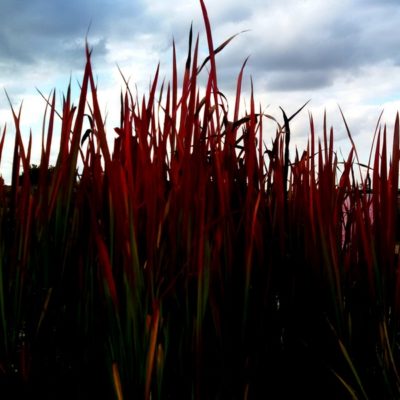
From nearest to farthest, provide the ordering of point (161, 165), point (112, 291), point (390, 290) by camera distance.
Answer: point (112, 291) < point (161, 165) < point (390, 290)

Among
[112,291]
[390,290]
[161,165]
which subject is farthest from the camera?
[390,290]

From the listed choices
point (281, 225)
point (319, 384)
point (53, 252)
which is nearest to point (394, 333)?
point (319, 384)

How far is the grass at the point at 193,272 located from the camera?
1.28 m

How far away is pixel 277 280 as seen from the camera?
4.94 feet

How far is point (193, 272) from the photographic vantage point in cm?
130

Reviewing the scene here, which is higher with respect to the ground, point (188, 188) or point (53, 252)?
point (188, 188)

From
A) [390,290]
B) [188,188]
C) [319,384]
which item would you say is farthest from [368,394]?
[188,188]

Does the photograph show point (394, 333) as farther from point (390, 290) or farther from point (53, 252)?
point (53, 252)

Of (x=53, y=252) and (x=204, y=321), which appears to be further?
(x=53, y=252)

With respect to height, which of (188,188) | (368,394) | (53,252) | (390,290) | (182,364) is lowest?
(368,394)

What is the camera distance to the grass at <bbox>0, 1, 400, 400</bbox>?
4.21 feet

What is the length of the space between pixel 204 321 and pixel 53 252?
40 centimetres

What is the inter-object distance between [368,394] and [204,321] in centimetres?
42

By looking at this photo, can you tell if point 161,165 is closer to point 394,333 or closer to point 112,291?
point 112,291
